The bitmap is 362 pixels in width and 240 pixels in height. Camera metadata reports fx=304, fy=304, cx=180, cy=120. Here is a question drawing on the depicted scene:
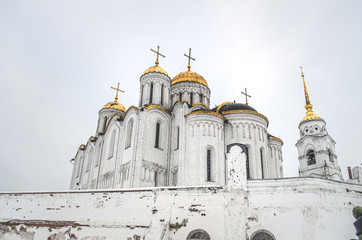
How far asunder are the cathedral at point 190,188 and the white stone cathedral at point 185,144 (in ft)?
0.24

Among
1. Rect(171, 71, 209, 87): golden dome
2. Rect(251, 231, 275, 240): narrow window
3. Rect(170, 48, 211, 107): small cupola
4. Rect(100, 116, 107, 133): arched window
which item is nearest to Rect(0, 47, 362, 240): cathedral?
Rect(251, 231, 275, 240): narrow window

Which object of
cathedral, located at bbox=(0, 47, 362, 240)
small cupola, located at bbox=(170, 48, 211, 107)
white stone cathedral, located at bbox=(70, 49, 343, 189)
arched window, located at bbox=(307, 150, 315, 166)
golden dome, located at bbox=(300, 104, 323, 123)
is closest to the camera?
cathedral, located at bbox=(0, 47, 362, 240)

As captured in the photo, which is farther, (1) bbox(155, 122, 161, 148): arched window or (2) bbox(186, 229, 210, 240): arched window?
(1) bbox(155, 122, 161, 148): arched window

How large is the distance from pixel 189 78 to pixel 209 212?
61.1 ft

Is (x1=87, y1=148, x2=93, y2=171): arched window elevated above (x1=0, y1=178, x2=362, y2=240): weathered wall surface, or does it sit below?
above

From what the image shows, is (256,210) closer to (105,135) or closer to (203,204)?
(203,204)

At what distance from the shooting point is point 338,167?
1019 inches

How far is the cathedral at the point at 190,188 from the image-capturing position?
1102 cm

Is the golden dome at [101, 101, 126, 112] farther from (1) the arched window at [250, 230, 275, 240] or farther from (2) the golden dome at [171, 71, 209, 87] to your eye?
(1) the arched window at [250, 230, 275, 240]

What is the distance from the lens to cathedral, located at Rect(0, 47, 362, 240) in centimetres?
1102

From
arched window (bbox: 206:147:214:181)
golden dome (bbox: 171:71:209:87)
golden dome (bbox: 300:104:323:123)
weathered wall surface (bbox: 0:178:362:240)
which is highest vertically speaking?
golden dome (bbox: 171:71:209:87)

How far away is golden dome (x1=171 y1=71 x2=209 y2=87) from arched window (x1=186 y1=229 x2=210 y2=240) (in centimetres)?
1865

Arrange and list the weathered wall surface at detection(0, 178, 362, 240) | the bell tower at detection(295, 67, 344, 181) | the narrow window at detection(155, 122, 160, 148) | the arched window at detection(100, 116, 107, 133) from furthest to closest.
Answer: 1. the arched window at detection(100, 116, 107, 133)
2. the bell tower at detection(295, 67, 344, 181)
3. the narrow window at detection(155, 122, 160, 148)
4. the weathered wall surface at detection(0, 178, 362, 240)

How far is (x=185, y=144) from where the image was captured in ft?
66.6
